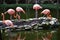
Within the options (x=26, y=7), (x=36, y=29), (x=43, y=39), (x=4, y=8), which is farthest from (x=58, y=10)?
(x=43, y=39)

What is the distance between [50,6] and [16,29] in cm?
446

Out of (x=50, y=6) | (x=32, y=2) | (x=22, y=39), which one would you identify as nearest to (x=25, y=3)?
(x=32, y=2)

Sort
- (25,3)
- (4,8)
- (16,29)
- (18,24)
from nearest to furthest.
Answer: (16,29) < (18,24) < (4,8) < (25,3)

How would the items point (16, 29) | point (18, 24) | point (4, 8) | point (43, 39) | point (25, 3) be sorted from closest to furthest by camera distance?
1. point (43, 39)
2. point (16, 29)
3. point (18, 24)
4. point (4, 8)
5. point (25, 3)

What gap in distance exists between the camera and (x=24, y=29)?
5.98 meters

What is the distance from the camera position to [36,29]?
236 inches

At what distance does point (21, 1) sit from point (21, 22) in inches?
189

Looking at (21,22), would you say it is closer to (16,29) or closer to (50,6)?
(16,29)

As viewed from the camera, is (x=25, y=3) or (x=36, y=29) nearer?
(x=36, y=29)

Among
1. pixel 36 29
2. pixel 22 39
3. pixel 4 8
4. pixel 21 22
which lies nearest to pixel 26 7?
pixel 4 8

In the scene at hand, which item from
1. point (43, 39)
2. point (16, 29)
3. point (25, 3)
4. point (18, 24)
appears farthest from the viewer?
point (25, 3)

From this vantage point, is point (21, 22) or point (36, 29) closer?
point (36, 29)

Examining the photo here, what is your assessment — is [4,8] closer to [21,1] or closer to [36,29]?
[21,1]

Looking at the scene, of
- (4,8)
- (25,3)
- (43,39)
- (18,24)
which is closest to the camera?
(43,39)
